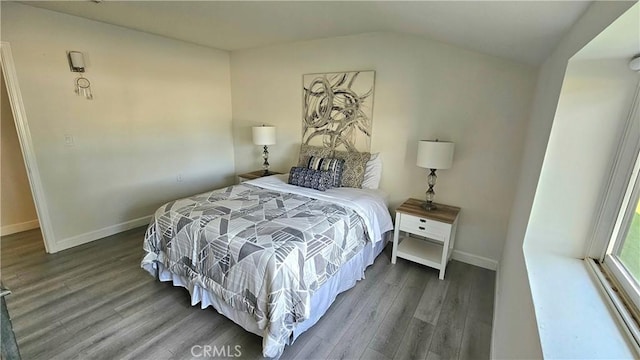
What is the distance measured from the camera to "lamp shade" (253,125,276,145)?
147 inches

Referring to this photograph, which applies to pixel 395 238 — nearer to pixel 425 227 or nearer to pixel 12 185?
pixel 425 227

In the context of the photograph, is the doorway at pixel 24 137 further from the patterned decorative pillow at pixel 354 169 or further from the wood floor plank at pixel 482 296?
the wood floor plank at pixel 482 296

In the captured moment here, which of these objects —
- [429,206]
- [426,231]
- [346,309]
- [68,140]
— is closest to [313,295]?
[346,309]

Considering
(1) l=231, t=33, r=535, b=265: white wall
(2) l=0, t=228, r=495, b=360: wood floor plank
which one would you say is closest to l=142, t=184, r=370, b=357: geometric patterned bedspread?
(2) l=0, t=228, r=495, b=360: wood floor plank

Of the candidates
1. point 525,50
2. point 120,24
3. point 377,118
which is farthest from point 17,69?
point 525,50

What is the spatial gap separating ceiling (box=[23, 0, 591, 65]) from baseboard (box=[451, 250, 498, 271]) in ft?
6.00

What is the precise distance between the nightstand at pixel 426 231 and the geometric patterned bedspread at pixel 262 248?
0.51 meters

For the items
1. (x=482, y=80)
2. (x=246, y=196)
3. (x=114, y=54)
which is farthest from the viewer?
(x=114, y=54)

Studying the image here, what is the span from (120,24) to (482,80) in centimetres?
378

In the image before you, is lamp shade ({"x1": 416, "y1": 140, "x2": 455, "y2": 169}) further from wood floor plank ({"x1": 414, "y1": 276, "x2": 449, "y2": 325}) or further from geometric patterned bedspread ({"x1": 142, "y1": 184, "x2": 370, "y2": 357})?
wood floor plank ({"x1": 414, "y1": 276, "x2": 449, "y2": 325})

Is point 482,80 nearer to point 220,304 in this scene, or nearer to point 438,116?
point 438,116

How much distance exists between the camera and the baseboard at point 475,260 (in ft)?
9.04

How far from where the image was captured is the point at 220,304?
2.00 meters

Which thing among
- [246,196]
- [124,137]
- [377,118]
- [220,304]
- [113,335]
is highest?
[377,118]
